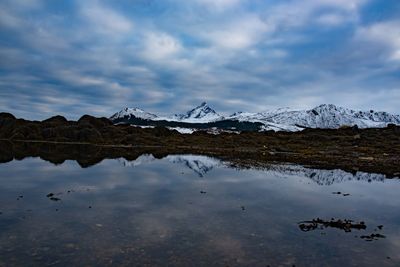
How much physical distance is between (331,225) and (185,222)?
616cm

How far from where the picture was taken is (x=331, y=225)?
1542 centimetres

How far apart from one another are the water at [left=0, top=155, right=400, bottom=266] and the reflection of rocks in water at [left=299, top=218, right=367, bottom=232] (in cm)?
30

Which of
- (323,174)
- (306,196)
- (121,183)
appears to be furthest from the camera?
(323,174)

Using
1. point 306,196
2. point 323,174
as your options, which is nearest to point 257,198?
point 306,196

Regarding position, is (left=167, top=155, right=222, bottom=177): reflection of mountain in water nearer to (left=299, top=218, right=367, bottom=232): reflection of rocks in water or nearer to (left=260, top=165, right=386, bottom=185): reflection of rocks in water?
(left=260, top=165, right=386, bottom=185): reflection of rocks in water

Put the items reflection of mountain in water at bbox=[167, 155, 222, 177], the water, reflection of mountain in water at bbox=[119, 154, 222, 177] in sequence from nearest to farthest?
the water
reflection of mountain in water at bbox=[167, 155, 222, 177]
reflection of mountain in water at bbox=[119, 154, 222, 177]

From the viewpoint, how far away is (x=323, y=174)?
111 ft

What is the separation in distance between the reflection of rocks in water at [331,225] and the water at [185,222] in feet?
0.97

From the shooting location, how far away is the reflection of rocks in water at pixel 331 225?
1486cm

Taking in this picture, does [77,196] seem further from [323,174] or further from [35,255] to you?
[323,174]

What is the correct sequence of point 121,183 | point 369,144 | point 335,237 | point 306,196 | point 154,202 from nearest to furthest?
1. point 335,237
2. point 154,202
3. point 306,196
4. point 121,183
5. point 369,144

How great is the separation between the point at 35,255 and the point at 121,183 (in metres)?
14.0

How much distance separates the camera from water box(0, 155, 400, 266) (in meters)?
10.9

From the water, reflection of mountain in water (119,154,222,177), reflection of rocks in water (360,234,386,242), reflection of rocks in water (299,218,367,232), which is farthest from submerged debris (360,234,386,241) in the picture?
reflection of mountain in water (119,154,222,177)
